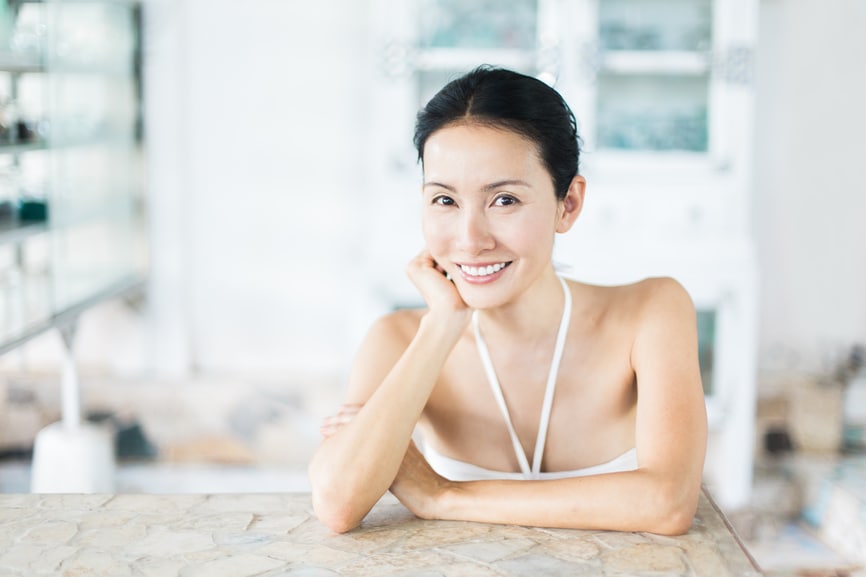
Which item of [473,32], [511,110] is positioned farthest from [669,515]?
[473,32]

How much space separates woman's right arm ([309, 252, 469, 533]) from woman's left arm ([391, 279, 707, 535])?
0.13ft

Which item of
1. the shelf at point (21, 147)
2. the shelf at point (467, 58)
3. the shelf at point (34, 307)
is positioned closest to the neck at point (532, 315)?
the shelf at point (34, 307)

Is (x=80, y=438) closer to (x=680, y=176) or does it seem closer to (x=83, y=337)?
(x=83, y=337)

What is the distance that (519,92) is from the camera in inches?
65.5

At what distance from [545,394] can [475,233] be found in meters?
0.37

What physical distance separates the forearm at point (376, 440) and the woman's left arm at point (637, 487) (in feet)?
0.14

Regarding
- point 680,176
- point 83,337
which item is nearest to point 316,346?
point 83,337

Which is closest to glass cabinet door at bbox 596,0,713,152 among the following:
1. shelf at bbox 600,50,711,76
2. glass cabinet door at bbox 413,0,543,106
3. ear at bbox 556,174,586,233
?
shelf at bbox 600,50,711,76

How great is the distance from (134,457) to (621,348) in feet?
9.64

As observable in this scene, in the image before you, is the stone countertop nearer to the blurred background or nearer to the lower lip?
the lower lip

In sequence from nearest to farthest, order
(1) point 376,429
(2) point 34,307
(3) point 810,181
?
(1) point 376,429 → (2) point 34,307 → (3) point 810,181

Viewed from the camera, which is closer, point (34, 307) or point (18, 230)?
point (18, 230)

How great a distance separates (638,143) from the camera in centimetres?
386

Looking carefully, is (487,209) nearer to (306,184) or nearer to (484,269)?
(484,269)
